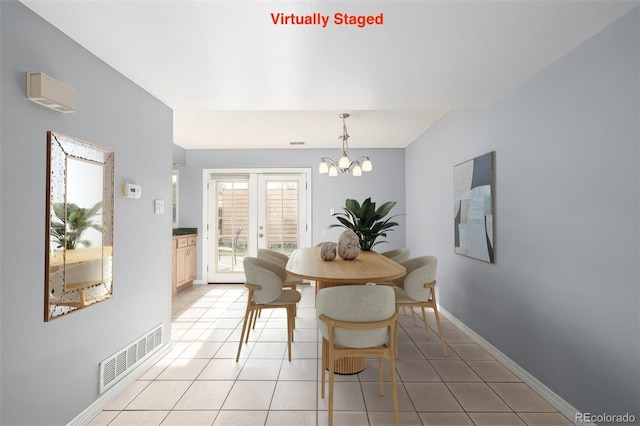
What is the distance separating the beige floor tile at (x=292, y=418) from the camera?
1850 mm

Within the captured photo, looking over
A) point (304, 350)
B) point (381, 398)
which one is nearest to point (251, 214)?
point (304, 350)

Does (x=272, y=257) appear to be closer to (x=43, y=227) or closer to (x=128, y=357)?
(x=128, y=357)

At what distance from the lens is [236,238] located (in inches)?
218

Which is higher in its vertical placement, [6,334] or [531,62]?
[531,62]

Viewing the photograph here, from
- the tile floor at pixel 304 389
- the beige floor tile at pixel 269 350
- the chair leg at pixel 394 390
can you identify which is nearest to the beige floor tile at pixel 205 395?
the tile floor at pixel 304 389

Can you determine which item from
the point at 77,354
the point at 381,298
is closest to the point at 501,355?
the point at 381,298

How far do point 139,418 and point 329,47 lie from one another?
107 inches

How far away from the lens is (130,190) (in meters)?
2.26

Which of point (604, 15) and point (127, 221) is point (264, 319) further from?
point (604, 15)

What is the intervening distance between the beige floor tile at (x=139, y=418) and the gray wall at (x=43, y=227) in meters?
0.23

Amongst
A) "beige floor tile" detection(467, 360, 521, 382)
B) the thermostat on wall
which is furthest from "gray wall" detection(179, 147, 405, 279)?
the thermostat on wall

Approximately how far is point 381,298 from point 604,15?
1.98 meters

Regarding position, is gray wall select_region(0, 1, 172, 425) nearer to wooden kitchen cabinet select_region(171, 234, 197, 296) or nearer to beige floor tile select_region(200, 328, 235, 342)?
beige floor tile select_region(200, 328, 235, 342)

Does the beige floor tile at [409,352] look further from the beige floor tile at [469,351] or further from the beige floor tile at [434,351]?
the beige floor tile at [469,351]
